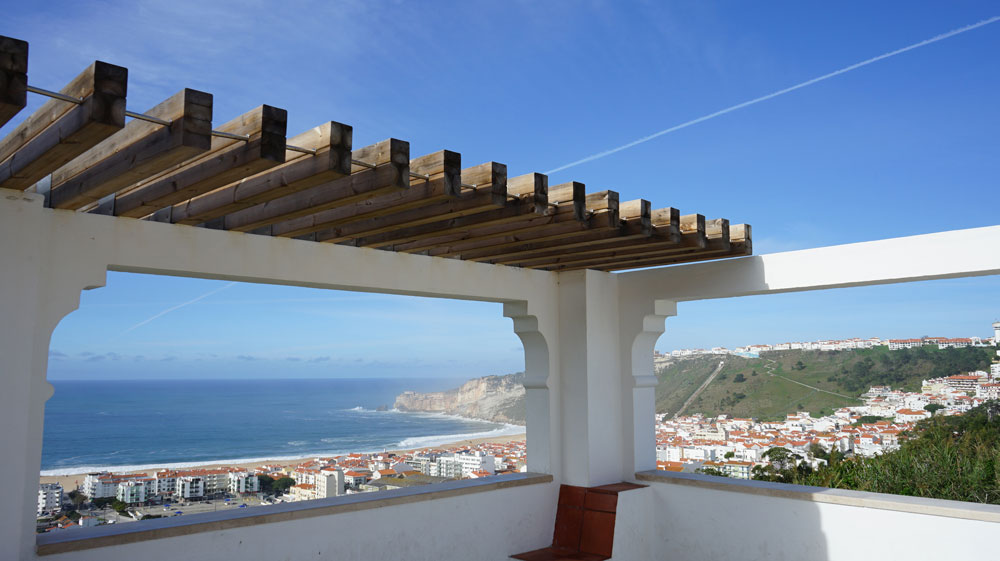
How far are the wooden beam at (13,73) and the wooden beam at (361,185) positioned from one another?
1203mm

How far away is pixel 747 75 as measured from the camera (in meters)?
13.7

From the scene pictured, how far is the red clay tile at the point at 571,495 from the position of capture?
5.68 m

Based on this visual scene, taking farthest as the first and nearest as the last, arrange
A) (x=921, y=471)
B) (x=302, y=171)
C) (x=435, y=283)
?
1. (x=921, y=471)
2. (x=435, y=283)
3. (x=302, y=171)

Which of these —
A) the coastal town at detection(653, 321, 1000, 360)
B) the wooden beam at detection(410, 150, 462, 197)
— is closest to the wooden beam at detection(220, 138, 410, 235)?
the wooden beam at detection(410, 150, 462, 197)

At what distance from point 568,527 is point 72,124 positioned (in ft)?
15.3

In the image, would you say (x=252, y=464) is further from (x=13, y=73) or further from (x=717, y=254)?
(x=13, y=73)

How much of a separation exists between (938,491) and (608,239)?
5526 mm

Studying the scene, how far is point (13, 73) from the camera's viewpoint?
201cm

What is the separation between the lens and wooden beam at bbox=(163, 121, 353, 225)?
2.64m

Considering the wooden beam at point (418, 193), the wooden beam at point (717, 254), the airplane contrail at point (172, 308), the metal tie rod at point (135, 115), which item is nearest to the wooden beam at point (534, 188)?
the wooden beam at point (418, 193)

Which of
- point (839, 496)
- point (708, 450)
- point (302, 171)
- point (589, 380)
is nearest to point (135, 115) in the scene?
point (302, 171)

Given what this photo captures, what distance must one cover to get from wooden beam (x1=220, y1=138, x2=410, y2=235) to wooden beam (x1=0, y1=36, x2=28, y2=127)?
120 centimetres

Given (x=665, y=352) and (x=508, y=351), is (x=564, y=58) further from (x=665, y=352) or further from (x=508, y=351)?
(x=508, y=351)

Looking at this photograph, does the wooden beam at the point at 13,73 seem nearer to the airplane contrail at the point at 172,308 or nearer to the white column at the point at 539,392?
the white column at the point at 539,392
